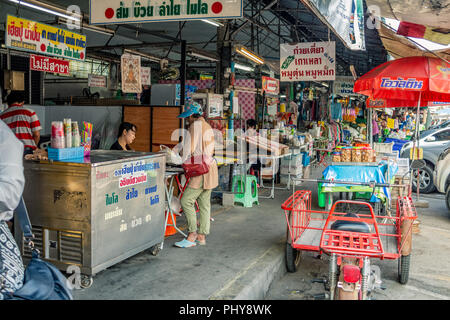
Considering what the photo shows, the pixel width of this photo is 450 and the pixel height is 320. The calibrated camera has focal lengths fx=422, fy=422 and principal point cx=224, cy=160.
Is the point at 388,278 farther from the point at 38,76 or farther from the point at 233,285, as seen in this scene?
the point at 38,76

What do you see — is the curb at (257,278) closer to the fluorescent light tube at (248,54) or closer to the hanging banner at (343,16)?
the hanging banner at (343,16)

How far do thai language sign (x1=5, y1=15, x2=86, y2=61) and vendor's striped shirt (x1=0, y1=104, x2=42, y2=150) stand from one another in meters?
1.33

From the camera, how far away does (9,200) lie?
236 cm

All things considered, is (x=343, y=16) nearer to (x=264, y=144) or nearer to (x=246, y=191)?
(x=264, y=144)

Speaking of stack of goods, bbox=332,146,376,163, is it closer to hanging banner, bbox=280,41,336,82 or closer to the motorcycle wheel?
the motorcycle wheel

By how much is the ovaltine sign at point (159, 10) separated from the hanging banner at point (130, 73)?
3799 mm

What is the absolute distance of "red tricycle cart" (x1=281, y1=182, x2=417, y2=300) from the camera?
3.78m

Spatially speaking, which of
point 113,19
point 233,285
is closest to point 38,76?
point 113,19

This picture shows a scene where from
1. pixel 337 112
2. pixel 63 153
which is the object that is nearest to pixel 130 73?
pixel 63 153

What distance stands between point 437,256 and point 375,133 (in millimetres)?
13915

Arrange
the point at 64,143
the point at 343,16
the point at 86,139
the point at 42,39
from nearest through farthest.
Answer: the point at 64,143 < the point at 86,139 < the point at 343,16 < the point at 42,39

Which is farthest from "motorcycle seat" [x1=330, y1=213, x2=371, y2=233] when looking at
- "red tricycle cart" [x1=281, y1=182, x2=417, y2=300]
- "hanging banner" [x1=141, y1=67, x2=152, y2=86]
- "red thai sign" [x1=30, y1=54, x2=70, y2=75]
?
"hanging banner" [x1=141, y1=67, x2=152, y2=86]

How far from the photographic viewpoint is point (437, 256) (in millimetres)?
6180

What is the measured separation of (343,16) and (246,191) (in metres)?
3.63
